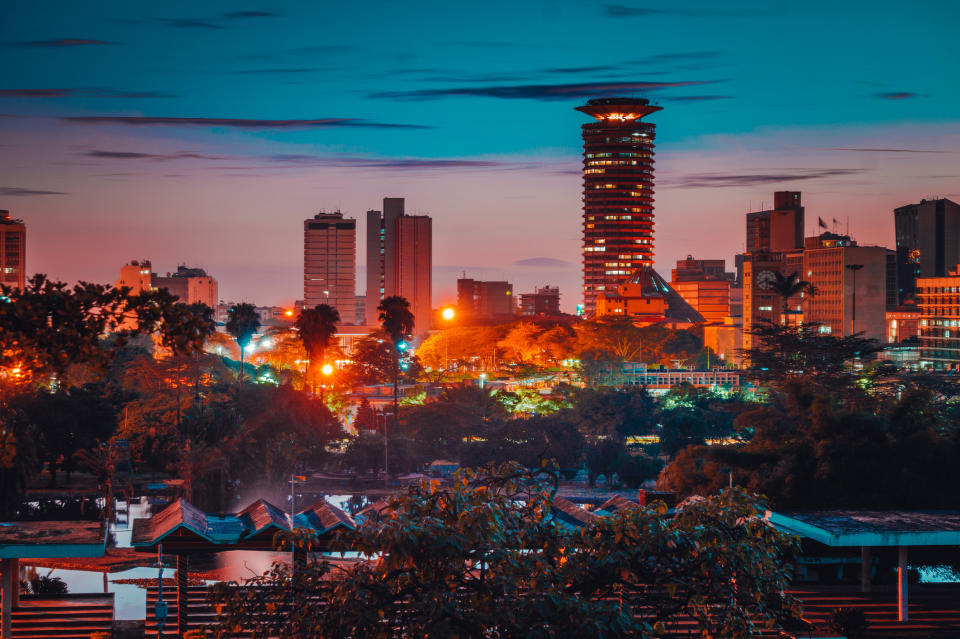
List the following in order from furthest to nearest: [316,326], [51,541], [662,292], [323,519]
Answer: [662,292] < [316,326] < [323,519] < [51,541]

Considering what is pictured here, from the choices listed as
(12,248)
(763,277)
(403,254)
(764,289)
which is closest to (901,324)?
(764,289)

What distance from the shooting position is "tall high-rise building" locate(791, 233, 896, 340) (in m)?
123

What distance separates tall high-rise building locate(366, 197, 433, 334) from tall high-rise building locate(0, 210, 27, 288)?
59157mm

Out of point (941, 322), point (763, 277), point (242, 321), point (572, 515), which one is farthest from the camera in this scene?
point (763, 277)

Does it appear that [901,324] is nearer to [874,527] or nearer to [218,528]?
[874,527]

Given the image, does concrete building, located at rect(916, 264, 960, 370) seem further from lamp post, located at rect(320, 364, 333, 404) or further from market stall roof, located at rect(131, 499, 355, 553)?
market stall roof, located at rect(131, 499, 355, 553)

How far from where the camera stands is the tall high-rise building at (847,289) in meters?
123

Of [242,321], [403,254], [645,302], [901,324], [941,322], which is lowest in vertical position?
[242,321]

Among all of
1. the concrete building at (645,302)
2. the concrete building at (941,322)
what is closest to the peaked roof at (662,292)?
the concrete building at (645,302)

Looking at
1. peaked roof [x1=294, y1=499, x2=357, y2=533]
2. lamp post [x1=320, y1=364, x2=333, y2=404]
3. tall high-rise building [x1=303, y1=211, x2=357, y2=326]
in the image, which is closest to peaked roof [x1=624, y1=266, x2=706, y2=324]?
tall high-rise building [x1=303, y1=211, x2=357, y2=326]

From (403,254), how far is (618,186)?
41.1 metres

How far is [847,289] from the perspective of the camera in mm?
125500

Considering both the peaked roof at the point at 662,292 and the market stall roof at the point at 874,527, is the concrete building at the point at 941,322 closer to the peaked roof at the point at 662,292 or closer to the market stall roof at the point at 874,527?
the peaked roof at the point at 662,292

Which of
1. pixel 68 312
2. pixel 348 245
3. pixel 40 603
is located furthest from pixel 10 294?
pixel 348 245
